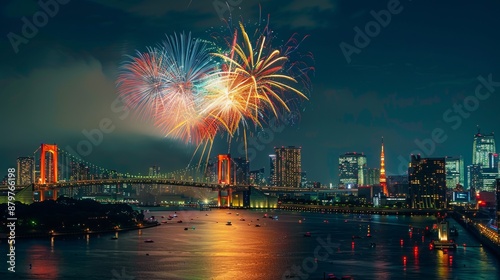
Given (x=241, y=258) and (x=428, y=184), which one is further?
(x=428, y=184)

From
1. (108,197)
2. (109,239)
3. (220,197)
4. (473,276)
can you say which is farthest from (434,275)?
(108,197)

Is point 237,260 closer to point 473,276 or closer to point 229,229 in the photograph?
point 473,276

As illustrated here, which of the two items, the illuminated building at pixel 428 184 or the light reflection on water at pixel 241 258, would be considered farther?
the illuminated building at pixel 428 184

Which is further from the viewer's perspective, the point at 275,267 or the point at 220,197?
the point at 220,197

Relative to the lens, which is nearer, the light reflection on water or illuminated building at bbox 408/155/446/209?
the light reflection on water
